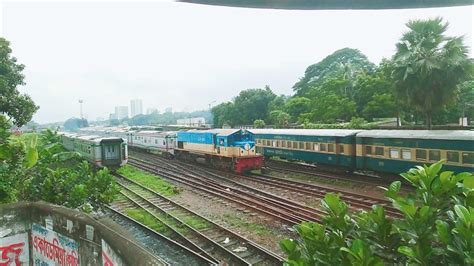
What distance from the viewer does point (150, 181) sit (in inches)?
583

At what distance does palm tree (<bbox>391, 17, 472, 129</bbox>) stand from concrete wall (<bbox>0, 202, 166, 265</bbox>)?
1204 cm

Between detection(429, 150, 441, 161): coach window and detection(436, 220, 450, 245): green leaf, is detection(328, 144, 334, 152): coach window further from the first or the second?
detection(436, 220, 450, 245): green leaf

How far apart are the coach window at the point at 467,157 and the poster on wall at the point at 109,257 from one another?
30.8 feet

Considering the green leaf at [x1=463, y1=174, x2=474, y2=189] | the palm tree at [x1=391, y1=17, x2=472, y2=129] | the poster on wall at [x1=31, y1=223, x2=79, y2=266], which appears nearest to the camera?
the green leaf at [x1=463, y1=174, x2=474, y2=189]

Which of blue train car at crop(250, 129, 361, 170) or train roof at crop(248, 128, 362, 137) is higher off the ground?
train roof at crop(248, 128, 362, 137)

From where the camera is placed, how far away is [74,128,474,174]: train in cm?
1031

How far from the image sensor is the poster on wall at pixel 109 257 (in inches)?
147

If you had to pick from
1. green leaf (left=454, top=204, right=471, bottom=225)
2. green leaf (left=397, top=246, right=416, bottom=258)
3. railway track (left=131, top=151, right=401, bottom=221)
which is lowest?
railway track (left=131, top=151, right=401, bottom=221)

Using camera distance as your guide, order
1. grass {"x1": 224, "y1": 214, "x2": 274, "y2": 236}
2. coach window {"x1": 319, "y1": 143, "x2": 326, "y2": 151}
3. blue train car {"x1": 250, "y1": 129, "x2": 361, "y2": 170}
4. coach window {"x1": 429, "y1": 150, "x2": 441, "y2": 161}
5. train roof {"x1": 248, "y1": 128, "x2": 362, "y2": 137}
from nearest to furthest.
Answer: grass {"x1": 224, "y1": 214, "x2": 274, "y2": 236} → coach window {"x1": 429, "y1": 150, "x2": 441, "y2": 161} → blue train car {"x1": 250, "y1": 129, "x2": 361, "y2": 170} → train roof {"x1": 248, "y1": 128, "x2": 362, "y2": 137} → coach window {"x1": 319, "y1": 143, "x2": 326, "y2": 151}

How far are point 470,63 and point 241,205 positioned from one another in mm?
8939

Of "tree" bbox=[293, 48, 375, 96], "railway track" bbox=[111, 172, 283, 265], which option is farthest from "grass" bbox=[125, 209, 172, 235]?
"tree" bbox=[293, 48, 375, 96]

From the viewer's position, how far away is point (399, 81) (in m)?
13.8

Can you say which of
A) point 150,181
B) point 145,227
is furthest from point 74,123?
point 145,227

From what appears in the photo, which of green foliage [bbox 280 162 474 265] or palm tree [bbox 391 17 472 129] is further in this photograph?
palm tree [bbox 391 17 472 129]
